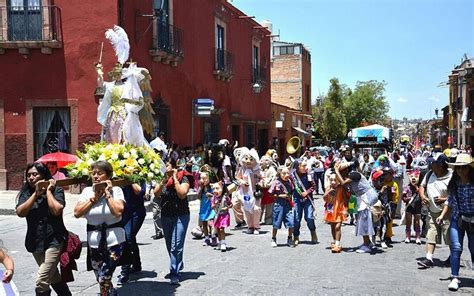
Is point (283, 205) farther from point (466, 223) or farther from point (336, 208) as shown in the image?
point (466, 223)

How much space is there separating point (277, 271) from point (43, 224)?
11.6 feet

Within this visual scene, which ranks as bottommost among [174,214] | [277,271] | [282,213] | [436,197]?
[277,271]

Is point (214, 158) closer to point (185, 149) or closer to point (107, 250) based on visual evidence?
point (107, 250)

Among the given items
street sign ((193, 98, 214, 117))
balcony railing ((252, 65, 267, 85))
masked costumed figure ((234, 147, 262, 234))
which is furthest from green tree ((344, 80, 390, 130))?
masked costumed figure ((234, 147, 262, 234))

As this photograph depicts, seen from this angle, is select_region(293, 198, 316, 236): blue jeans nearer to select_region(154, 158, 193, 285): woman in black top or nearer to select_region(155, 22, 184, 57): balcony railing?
select_region(154, 158, 193, 285): woman in black top

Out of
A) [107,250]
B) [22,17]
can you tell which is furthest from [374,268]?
[22,17]

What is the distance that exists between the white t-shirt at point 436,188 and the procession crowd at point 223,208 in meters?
0.01

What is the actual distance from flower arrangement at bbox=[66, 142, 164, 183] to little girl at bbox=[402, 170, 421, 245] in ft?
16.5

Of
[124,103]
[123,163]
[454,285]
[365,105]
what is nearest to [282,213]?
[124,103]

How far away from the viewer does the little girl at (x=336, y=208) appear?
369 inches

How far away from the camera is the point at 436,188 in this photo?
787 cm

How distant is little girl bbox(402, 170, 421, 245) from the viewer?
9852 mm

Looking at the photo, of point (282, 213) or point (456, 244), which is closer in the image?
point (456, 244)

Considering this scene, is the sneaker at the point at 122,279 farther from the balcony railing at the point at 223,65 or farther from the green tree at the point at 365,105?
the green tree at the point at 365,105
